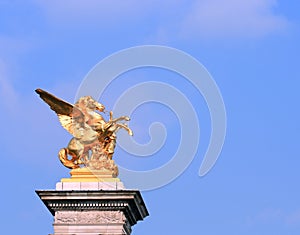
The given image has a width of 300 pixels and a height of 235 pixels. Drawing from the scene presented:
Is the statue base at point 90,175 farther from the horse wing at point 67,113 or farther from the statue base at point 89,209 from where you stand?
the horse wing at point 67,113

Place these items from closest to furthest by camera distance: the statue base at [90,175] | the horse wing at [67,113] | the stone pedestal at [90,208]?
the stone pedestal at [90,208]
the statue base at [90,175]
the horse wing at [67,113]

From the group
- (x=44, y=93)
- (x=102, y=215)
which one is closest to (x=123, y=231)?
(x=102, y=215)

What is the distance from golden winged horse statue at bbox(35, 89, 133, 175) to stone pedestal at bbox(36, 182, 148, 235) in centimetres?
153

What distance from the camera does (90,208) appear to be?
9338 centimetres

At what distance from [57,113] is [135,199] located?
5289 mm

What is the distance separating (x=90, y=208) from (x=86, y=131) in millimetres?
3474

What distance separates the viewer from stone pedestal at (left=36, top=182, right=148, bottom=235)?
306 feet

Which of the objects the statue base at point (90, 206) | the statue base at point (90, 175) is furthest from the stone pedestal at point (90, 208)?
the statue base at point (90, 175)

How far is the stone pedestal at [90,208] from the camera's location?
9312 cm

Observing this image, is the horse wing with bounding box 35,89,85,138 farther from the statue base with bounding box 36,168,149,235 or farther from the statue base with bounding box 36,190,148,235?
the statue base with bounding box 36,190,148,235

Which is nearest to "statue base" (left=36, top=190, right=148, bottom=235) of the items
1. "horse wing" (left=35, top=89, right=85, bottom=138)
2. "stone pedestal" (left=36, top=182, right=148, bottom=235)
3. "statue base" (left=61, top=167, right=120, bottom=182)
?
"stone pedestal" (left=36, top=182, right=148, bottom=235)

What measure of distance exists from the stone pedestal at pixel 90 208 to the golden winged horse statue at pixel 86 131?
1528 mm

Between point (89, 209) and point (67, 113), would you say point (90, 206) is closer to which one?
point (89, 209)

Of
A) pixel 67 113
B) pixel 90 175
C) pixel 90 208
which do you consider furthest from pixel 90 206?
pixel 67 113
